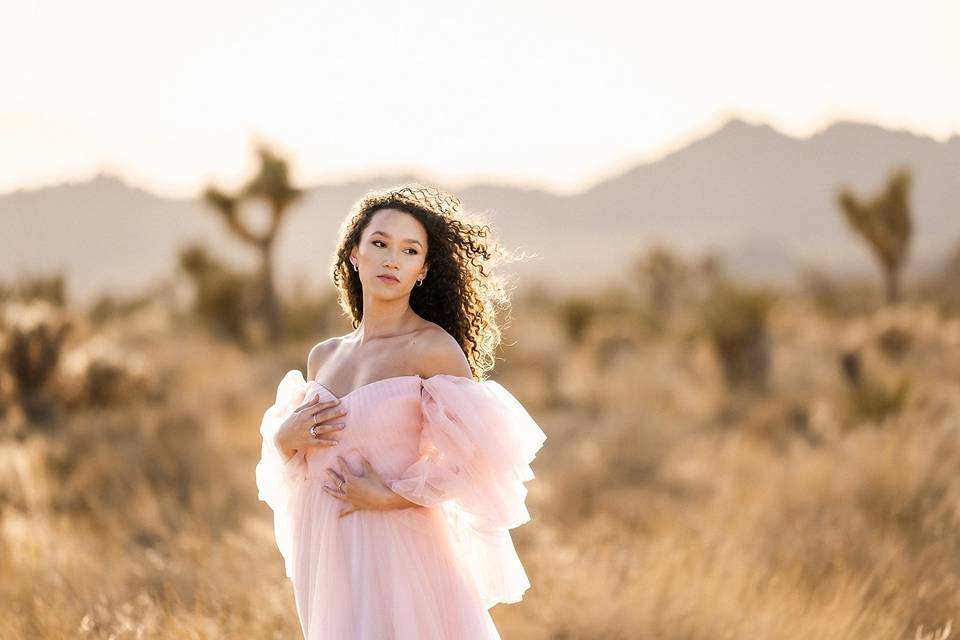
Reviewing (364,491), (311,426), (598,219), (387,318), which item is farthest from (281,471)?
(598,219)

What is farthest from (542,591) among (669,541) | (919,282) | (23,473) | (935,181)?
(935,181)

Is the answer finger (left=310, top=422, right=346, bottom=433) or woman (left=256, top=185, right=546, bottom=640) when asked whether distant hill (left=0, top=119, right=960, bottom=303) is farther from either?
finger (left=310, top=422, right=346, bottom=433)

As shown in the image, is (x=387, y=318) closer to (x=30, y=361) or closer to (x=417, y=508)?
(x=417, y=508)

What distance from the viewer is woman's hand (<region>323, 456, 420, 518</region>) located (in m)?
3.03

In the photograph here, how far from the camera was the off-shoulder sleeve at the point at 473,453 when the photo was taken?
119 inches

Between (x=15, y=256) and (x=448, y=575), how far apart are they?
88902mm

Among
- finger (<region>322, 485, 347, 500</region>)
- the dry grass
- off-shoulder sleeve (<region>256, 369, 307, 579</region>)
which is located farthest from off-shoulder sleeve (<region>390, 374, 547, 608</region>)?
the dry grass

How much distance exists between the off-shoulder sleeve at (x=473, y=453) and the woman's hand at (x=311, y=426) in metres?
0.25

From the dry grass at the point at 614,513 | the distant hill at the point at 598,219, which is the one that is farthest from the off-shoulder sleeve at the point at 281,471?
the distant hill at the point at 598,219

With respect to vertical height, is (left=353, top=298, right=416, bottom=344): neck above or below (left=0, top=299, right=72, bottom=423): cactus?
above

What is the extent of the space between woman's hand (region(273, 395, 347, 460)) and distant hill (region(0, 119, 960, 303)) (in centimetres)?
7638

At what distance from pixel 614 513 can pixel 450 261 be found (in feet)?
16.8

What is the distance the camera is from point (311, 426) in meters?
3.13

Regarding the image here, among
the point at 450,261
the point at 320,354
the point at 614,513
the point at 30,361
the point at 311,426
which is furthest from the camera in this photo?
the point at 30,361
